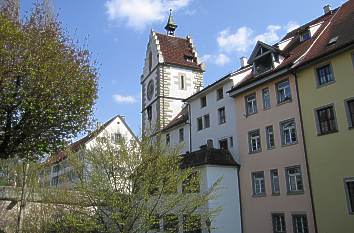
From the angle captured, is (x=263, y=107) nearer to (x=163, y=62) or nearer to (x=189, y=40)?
(x=163, y=62)

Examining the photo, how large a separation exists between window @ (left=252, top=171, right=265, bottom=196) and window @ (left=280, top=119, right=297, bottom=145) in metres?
3.16

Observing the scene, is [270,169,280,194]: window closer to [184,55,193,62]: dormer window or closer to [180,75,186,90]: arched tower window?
[180,75,186,90]: arched tower window

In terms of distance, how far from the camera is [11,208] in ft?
108

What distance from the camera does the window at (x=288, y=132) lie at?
26827 mm

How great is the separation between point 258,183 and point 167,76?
78.2ft

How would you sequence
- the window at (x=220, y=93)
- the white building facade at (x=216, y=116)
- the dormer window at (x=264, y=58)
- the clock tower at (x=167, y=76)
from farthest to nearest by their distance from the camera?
the clock tower at (x=167, y=76), the window at (x=220, y=93), the white building facade at (x=216, y=116), the dormer window at (x=264, y=58)

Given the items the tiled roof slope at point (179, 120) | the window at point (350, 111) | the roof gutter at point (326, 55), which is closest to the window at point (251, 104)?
the roof gutter at point (326, 55)

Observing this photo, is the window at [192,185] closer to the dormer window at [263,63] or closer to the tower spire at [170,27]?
the dormer window at [263,63]

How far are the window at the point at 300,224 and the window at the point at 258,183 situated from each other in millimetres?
3475

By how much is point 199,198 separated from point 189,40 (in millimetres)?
39177

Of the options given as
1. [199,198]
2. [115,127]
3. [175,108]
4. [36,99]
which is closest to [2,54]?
[36,99]

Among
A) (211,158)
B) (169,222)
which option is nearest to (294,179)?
(211,158)

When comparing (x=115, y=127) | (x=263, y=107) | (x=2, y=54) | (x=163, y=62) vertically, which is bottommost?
(x=2, y=54)

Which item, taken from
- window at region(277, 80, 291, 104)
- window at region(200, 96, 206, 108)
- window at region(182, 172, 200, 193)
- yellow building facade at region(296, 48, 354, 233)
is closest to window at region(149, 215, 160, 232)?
window at region(182, 172, 200, 193)
